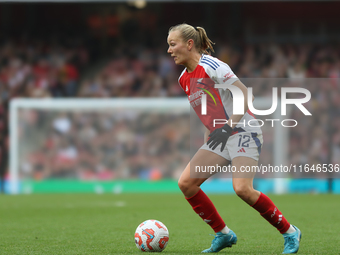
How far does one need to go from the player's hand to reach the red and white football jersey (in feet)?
0.34

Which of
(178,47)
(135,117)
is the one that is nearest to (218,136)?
(178,47)

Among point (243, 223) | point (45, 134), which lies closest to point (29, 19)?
point (45, 134)

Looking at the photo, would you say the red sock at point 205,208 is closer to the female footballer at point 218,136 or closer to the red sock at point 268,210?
the female footballer at point 218,136

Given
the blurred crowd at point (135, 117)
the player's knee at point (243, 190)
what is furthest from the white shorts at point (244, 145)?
the blurred crowd at point (135, 117)

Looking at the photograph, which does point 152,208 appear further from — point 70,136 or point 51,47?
point 51,47

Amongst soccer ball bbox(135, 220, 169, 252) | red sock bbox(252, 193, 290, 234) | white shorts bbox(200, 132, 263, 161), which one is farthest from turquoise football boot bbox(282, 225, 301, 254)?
soccer ball bbox(135, 220, 169, 252)

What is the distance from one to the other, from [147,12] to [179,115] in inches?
225

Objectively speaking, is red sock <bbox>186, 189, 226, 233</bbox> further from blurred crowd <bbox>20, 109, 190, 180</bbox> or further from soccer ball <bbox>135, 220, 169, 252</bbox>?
blurred crowd <bbox>20, 109, 190, 180</bbox>

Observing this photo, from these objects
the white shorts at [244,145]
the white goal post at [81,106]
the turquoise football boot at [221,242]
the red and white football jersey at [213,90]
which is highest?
the white goal post at [81,106]

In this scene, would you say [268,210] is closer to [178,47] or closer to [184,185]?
[184,185]

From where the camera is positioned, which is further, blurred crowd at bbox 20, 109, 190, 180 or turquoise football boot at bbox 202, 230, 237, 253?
blurred crowd at bbox 20, 109, 190, 180

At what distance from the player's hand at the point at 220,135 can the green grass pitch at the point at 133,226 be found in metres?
0.91

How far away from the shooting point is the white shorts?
14.0ft

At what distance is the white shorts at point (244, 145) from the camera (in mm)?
4277
